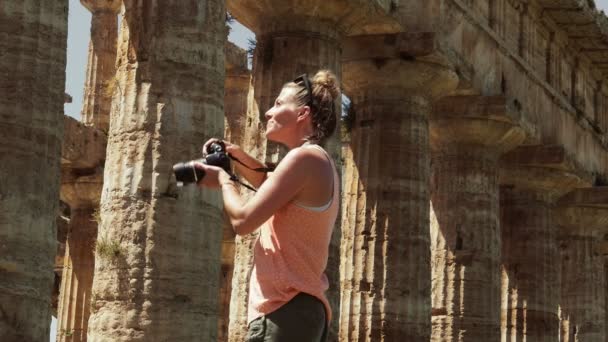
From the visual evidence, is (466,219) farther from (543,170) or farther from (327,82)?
(327,82)

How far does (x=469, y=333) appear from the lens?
26.7m

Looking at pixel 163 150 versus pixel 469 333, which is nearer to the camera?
pixel 163 150

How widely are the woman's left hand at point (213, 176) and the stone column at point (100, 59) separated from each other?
22591mm

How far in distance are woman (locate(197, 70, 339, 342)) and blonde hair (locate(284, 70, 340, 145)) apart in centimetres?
17

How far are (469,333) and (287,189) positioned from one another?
2125 centimetres

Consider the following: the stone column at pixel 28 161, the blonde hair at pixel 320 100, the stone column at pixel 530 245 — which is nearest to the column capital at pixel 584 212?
the stone column at pixel 530 245

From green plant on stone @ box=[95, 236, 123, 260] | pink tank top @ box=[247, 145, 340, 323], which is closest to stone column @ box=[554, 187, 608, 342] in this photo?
green plant on stone @ box=[95, 236, 123, 260]

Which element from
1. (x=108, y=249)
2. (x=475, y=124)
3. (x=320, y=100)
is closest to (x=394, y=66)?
(x=475, y=124)

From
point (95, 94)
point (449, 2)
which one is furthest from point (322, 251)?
point (95, 94)

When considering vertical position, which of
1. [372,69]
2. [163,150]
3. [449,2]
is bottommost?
[163,150]

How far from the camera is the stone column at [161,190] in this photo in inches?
604

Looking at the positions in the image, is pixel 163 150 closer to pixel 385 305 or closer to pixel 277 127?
pixel 385 305

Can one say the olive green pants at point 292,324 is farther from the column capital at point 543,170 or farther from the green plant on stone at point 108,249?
the column capital at point 543,170

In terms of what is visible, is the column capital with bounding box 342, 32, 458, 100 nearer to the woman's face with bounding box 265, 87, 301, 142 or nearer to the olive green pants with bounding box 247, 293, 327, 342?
the woman's face with bounding box 265, 87, 301, 142
